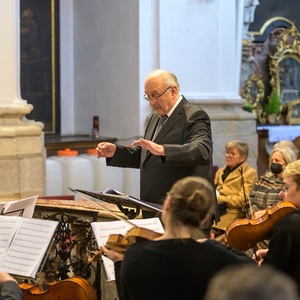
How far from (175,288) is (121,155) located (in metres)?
2.09

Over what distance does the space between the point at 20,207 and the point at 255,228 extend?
143 centimetres

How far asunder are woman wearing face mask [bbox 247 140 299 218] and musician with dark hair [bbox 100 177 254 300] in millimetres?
3476

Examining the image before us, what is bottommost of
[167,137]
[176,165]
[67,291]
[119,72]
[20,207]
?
[67,291]

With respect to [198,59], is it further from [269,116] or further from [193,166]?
[193,166]

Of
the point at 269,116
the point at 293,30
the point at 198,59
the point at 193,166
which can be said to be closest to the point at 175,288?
the point at 193,166

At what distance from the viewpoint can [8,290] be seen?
3121mm

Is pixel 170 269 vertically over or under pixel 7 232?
over

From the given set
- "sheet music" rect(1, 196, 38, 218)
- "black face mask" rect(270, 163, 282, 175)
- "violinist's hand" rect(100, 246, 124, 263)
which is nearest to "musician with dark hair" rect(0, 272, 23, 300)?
"violinist's hand" rect(100, 246, 124, 263)

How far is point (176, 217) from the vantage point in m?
2.89

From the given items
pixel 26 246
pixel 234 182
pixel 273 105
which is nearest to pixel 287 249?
pixel 26 246

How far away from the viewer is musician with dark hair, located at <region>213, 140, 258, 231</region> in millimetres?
7035

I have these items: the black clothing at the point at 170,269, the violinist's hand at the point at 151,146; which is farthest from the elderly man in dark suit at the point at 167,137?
the black clothing at the point at 170,269

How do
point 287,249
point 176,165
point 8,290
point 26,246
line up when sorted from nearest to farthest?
1. point 8,290
2. point 287,249
3. point 26,246
4. point 176,165

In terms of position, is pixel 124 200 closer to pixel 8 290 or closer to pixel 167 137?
pixel 167 137
